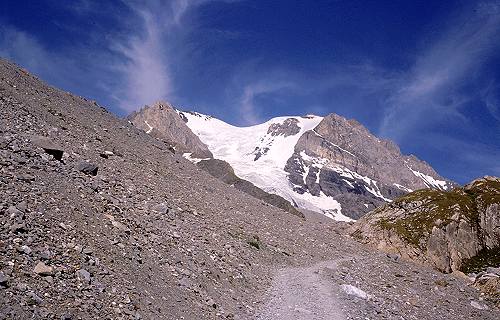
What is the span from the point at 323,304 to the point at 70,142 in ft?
59.9

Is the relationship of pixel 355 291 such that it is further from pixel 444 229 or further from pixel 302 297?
pixel 444 229

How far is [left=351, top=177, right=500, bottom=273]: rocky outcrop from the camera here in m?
44.6

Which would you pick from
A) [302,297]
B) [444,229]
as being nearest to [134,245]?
[302,297]

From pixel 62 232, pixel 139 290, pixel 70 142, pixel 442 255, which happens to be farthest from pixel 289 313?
pixel 442 255

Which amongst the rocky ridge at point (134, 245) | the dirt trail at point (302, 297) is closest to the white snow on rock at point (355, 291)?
the rocky ridge at point (134, 245)

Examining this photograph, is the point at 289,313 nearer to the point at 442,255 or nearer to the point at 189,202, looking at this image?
the point at 189,202

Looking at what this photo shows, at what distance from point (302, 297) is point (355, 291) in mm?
3932

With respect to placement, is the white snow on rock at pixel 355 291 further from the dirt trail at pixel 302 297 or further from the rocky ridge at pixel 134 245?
the dirt trail at pixel 302 297

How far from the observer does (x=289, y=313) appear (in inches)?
714

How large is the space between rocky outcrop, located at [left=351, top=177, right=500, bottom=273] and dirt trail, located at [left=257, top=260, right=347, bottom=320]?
2185 centimetres

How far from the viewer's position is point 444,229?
153 feet

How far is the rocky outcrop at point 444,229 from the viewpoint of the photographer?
4462cm

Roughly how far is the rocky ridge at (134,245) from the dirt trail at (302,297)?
295mm

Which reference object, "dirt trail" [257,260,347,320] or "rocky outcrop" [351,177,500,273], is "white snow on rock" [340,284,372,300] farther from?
"rocky outcrop" [351,177,500,273]
